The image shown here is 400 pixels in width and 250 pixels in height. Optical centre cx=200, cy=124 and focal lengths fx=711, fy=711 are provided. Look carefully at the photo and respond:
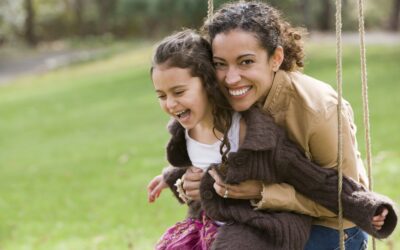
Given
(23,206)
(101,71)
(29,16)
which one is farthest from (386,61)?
(29,16)

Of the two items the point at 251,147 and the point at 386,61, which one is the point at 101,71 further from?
the point at 251,147

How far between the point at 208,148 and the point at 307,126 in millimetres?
441

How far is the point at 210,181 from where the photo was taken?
2805mm

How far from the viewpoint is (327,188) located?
2.70m

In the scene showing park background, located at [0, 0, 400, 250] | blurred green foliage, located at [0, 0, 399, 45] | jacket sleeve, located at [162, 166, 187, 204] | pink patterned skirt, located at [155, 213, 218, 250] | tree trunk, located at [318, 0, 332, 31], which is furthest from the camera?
blurred green foliage, located at [0, 0, 399, 45]

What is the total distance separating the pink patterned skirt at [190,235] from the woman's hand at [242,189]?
0.20 metres

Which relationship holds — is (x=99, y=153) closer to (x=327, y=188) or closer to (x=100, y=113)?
(x=100, y=113)

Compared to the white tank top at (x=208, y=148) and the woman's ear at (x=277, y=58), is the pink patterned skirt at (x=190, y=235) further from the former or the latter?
the woman's ear at (x=277, y=58)

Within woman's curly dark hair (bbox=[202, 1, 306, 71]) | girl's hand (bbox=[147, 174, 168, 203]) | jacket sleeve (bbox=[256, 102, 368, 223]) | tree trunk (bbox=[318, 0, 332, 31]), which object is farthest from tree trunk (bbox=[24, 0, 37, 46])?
jacket sleeve (bbox=[256, 102, 368, 223])

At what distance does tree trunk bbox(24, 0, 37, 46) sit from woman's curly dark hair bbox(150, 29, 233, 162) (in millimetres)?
33387

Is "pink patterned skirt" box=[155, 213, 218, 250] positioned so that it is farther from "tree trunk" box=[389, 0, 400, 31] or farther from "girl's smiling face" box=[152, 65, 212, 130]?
"tree trunk" box=[389, 0, 400, 31]

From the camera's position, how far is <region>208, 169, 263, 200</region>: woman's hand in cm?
272

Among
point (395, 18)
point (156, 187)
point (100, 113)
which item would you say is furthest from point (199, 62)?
point (395, 18)

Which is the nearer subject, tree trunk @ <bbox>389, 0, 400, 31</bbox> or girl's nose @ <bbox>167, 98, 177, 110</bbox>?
girl's nose @ <bbox>167, 98, 177, 110</bbox>
